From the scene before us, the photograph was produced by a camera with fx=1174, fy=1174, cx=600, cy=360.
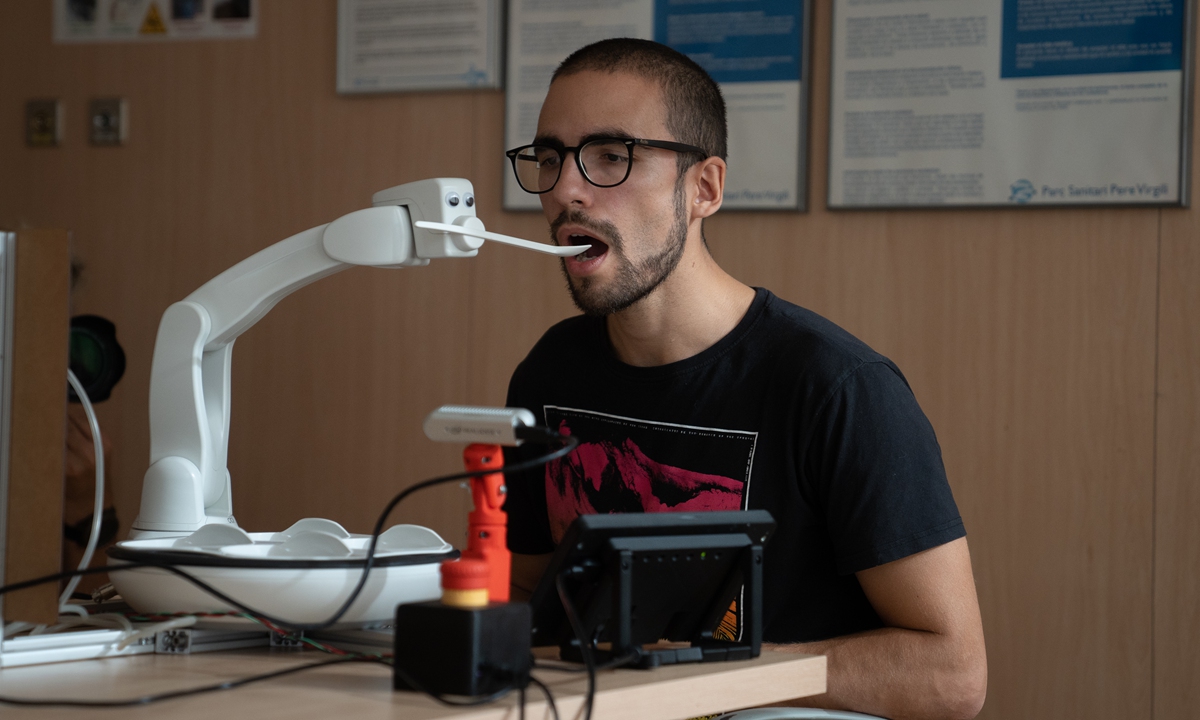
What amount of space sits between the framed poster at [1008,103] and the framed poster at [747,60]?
3.0 inches

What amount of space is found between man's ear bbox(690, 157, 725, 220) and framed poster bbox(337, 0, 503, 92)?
1.10 meters

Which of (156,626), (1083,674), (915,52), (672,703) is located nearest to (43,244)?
(156,626)

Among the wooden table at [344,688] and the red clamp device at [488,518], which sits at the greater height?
the red clamp device at [488,518]

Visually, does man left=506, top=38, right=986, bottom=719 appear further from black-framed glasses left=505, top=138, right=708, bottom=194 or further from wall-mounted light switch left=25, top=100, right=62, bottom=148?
wall-mounted light switch left=25, top=100, right=62, bottom=148

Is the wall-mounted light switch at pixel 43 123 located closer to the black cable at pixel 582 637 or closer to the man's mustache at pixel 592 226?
the man's mustache at pixel 592 226

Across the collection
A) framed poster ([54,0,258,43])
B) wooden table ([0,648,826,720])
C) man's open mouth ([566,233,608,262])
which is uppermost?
framed poster ([54,0,258,43])

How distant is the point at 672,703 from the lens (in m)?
0.87

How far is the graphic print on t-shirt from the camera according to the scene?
1455mm

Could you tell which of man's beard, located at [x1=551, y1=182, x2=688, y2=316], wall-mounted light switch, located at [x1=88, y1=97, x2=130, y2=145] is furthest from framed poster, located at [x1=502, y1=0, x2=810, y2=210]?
wall-mounted light switch, located at [x1=88, y1=97, x2=130, y2=145]

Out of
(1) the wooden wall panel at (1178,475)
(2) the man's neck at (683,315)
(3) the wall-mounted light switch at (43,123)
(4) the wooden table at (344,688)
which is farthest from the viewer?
(3) the wall-mounted light switch at (43,123)

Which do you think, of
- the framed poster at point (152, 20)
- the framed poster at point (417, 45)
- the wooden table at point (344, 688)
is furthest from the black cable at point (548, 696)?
the framed poster at point (152, 20)

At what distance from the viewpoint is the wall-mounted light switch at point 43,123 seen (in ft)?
10.0

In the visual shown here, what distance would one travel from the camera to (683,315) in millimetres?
1568

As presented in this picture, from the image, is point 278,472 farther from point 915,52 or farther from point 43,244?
point 43,244
